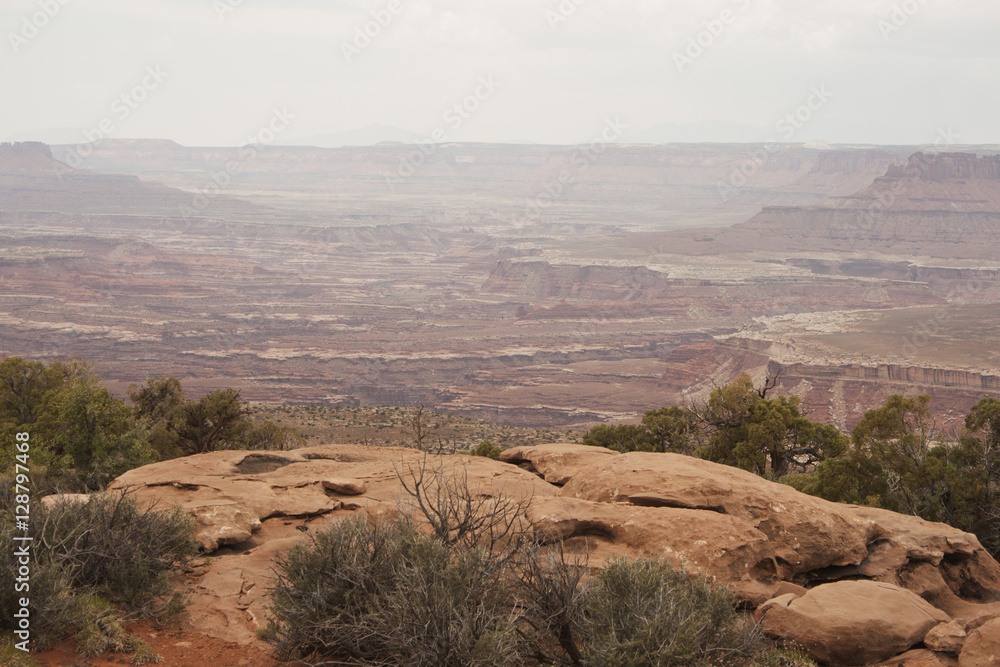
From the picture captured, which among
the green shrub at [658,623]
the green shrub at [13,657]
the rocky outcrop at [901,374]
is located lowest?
the rocky outcrop at [901,374]

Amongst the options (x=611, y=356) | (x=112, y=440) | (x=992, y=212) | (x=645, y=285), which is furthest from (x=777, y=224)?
(x=112, y=440)

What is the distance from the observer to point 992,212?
18225 centimetres

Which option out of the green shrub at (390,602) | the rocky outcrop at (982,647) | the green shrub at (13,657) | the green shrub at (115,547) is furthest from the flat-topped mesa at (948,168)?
the green shrub at (13,657)

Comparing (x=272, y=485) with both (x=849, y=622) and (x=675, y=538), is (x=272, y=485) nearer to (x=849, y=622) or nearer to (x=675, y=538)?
(x=675, y=538)

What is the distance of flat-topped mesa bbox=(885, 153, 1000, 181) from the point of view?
195625 millimetres

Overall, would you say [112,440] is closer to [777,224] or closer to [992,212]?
[777,224]

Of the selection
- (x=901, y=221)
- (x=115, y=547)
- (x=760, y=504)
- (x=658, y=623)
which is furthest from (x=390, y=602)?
(x=901, y=221)

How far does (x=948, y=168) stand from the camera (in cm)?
19675

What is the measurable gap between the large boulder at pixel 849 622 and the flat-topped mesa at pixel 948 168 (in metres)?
208

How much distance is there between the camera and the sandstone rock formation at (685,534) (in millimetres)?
11016

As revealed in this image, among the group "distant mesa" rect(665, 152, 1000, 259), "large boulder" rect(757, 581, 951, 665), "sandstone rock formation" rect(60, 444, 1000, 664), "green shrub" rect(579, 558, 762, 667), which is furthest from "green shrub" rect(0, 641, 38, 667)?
"distant mesa" rect(665, 152, 1000, 259)

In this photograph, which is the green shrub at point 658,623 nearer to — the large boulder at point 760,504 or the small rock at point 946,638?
the small rock at point 946,638

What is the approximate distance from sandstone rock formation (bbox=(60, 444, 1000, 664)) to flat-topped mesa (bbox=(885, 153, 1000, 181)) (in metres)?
205

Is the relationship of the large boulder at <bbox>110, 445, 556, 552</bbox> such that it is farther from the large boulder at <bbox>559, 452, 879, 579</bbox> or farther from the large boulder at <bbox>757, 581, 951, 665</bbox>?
the large boulder at <bbox>757, 581, 951, 665</bbox>
